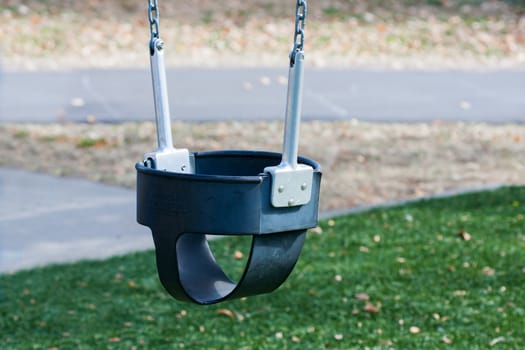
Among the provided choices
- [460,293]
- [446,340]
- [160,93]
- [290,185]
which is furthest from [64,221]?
[290,185]

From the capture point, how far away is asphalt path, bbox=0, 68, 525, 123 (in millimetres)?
10664

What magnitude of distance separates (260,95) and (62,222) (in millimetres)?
5404

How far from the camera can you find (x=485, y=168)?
334 inches

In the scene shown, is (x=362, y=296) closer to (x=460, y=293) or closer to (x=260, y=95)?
(x=460, y=293)

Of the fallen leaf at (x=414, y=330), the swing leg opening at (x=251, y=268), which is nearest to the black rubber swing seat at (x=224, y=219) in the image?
the swing leg opening at (x=251, y=268)

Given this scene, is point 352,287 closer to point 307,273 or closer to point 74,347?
point 307,273

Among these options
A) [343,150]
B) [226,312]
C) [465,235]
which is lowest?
[226,312]

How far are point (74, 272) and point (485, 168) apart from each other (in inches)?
168

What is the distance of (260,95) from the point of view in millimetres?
11750

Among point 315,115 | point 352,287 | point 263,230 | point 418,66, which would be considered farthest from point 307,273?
point 418,66

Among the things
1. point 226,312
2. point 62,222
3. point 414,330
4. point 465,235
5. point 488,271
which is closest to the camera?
point 414,330

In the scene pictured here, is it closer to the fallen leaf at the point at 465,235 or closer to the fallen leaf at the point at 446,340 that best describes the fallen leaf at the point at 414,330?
the fallen leaf at the point at 446,340

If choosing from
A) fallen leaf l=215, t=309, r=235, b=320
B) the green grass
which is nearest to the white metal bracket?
the green grass

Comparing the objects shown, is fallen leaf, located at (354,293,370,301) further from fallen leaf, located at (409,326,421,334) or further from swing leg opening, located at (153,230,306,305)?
swing leg opening, located at (153,230,306,305)
